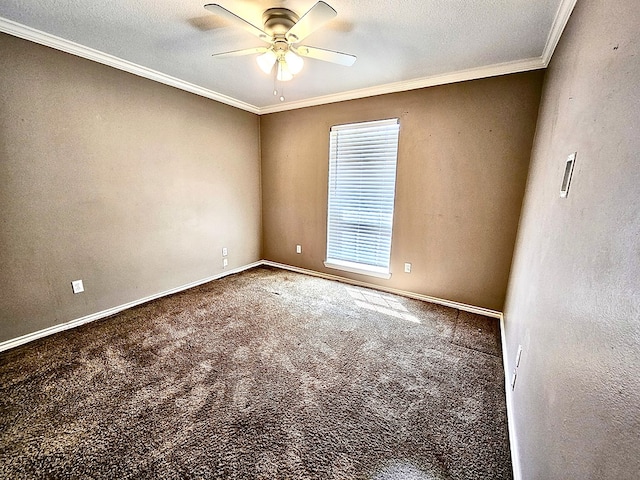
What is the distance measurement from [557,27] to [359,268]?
2732 mm

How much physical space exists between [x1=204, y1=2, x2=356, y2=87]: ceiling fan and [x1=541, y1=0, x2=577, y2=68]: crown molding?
4.05 ft

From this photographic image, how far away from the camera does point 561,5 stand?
1.63m

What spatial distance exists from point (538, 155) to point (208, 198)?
3.44 m

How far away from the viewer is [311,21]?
1.60 metres

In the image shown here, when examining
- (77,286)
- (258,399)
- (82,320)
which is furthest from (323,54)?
(82,320)

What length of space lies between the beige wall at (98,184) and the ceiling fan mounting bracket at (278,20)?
1735 mm

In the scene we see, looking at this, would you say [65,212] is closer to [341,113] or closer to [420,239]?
[341,113]

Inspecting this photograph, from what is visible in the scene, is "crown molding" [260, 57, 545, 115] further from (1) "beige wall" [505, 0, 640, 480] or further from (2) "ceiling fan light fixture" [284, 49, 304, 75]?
(2) "ceiling fan light fixture" [284, 49, 304, 75]

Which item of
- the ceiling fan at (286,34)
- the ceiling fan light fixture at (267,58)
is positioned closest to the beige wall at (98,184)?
the ceiling fan at (286,34)

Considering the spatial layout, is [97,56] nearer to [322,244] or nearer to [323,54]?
[323,54]

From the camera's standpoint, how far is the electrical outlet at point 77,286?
98.6 inches

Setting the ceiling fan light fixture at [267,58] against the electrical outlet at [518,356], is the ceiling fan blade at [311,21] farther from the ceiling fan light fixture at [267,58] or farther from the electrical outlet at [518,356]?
the electrical outlet at [518,356]

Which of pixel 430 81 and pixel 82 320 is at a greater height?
pixel 430 81

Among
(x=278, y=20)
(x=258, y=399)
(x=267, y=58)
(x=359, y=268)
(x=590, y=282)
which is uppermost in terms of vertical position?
(x=278, y=20)
